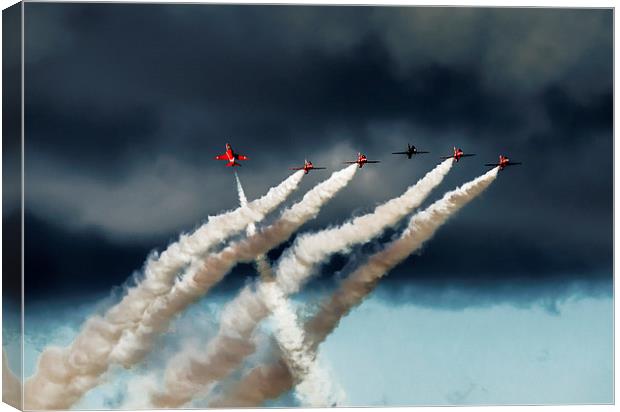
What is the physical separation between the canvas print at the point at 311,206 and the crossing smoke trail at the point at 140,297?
100mm

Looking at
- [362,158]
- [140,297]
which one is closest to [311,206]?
[362,158]

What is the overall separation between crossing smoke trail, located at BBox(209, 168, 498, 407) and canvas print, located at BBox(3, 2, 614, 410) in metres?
0.10

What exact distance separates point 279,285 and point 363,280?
3.70m

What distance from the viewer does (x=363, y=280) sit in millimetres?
86500

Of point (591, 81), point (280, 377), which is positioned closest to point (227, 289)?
point (280, 377)

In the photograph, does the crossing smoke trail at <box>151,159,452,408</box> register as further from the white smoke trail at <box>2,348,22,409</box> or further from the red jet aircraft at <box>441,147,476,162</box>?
the white smoke trail at <box>2,348,22,409</box>

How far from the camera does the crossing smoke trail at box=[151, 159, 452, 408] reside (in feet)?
281

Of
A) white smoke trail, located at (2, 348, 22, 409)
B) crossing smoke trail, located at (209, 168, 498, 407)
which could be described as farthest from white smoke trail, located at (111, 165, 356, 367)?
white smoke trail, located at (2, 348, 22, 409)

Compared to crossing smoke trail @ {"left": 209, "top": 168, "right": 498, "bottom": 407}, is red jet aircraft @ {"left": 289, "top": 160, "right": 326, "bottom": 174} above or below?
above

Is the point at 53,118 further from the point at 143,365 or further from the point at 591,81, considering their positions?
the point at 591,81

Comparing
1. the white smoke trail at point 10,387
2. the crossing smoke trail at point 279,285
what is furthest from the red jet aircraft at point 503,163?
the white smoke trail at point 10,387

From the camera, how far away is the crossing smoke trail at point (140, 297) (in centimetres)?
8506

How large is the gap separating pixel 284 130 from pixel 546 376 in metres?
15.7

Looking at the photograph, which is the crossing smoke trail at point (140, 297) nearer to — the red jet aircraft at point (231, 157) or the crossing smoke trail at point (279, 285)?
the red jet aircraft at point (231, 157)
